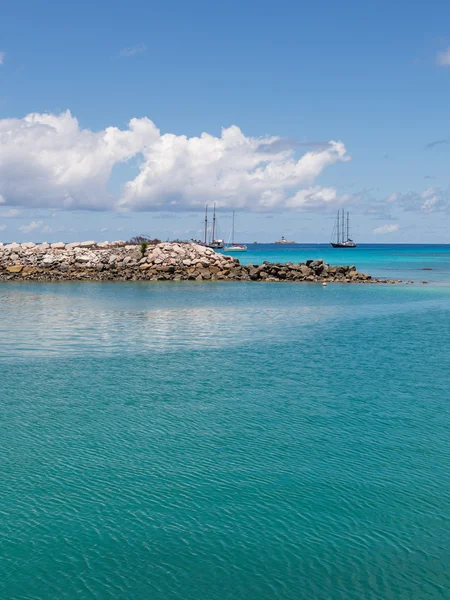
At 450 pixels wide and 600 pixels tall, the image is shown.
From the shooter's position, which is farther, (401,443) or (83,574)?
(401,443)

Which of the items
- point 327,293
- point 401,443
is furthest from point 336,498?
point 327,293

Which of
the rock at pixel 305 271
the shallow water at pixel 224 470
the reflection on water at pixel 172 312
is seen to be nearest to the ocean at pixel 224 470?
the shallow water at pixel 224 470

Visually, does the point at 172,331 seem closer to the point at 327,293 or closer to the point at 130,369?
the point at 130,369

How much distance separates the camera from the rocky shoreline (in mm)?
78500

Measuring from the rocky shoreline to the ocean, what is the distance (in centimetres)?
4697

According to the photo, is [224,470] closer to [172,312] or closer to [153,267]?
[172,312]

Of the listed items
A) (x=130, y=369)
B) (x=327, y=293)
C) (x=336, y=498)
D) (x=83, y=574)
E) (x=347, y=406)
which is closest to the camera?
(x=83, y=574)

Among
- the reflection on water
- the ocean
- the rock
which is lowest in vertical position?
the ocean

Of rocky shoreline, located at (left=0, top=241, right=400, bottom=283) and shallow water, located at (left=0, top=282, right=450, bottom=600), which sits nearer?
shallow water, located at (left=0, top=282, right=450, bottom=600)

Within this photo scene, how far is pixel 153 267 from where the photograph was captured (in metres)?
80.9

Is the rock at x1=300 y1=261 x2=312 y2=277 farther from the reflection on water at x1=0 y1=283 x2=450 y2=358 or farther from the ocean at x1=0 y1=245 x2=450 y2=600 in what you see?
the ocean at x1=0 y1=245 x2=450 y2=600

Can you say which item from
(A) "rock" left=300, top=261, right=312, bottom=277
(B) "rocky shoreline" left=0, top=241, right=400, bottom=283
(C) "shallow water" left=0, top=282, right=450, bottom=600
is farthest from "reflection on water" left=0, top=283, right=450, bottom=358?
(A) "rock" left=300, top=261, right=312, bottom=277

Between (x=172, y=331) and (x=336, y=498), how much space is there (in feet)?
80.4

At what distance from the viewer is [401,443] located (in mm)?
16422
